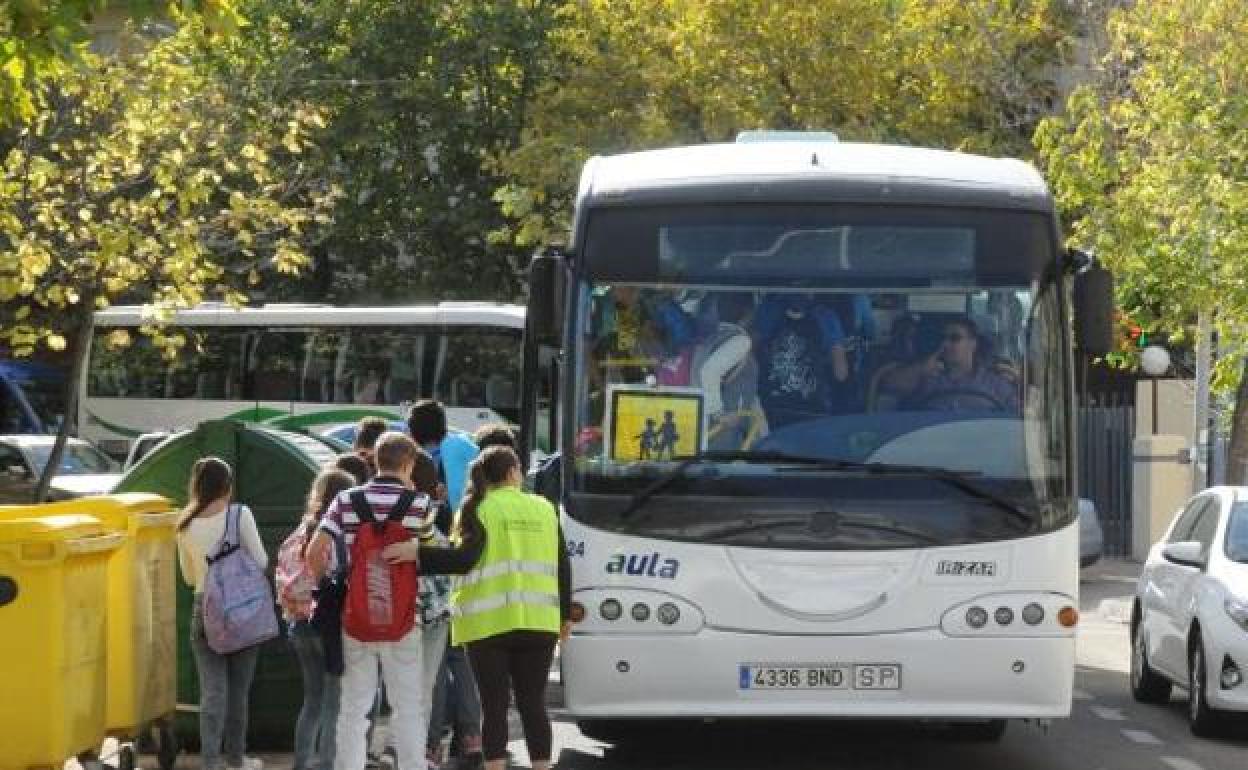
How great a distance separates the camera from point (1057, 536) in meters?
12.5

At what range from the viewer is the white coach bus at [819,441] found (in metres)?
12.4

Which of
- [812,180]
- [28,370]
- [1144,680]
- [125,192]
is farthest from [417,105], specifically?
[812,180]

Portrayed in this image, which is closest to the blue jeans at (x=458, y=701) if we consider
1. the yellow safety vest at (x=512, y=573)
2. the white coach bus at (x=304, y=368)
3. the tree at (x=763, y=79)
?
the yellow safety vest at (x=512, y=573)

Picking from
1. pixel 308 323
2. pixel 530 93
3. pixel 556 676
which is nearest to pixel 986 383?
pixel 556 676

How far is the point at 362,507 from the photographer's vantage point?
37.4 ft

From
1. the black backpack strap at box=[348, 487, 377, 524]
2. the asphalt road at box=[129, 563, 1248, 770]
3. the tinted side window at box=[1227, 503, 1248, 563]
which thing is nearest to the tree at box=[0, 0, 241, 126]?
the black backpack strap at box=[348, 487, 377, 524]

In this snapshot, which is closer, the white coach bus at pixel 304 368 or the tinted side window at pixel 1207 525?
the tinted side window at pixel 1207 525

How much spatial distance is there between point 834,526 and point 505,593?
169 cm

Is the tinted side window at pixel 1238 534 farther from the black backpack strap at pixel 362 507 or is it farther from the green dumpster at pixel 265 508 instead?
the black backpack strap at pixel 362 507

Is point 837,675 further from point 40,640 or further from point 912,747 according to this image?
point 40,640

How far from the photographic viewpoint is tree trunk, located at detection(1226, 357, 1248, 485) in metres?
28.5

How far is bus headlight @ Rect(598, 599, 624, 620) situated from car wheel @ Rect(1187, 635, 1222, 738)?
167 inches

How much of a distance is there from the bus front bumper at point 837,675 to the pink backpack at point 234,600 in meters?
1.60

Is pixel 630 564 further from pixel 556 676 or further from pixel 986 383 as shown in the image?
pixel 556 676
